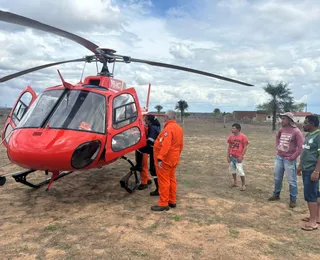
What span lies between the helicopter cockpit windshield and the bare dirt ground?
151 centimetres

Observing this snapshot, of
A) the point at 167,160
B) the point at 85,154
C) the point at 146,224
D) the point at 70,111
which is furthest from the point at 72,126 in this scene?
the point at 146,224

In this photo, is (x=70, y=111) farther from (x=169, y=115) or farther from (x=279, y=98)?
(x=279, y=98)

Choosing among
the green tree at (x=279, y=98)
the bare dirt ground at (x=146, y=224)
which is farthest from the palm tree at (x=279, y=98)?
the bare dirt ground at (x=146, y=224)

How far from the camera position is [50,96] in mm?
5371

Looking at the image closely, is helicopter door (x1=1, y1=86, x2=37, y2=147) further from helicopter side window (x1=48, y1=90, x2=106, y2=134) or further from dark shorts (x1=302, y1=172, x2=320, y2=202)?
dark shorts (x1=302, y1=172, x2=320, y2=202)

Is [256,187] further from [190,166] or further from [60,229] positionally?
[60,229]

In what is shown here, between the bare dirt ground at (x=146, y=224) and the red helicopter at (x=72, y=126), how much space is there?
0.55 m

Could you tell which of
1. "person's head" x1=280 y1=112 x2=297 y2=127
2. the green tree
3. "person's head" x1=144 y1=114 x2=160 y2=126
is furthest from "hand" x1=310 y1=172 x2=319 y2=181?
the green tree

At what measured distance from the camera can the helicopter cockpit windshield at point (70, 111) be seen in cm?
486

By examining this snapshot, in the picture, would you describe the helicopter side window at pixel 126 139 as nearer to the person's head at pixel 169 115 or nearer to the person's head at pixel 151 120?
the person's head at pixel 151 120

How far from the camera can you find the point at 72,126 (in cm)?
478

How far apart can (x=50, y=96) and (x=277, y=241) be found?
4490 millimetres

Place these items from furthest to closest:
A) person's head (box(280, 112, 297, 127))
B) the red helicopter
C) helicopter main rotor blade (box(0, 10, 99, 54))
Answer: person's head (box(280, 112, 297, 127))
the red helicopter
helicopter main rotor blade (box(0, 10, 99, 54))

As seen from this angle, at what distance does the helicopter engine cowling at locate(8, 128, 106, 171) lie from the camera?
14.3 feet
